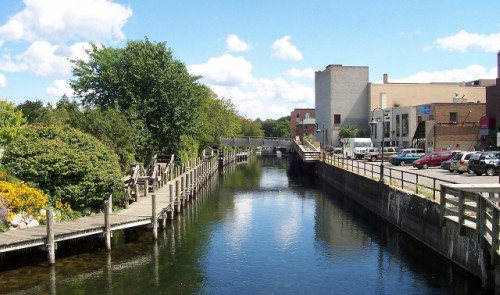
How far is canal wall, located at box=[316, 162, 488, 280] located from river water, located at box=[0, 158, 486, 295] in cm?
48

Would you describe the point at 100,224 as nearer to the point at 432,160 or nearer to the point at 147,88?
the point at 147,88

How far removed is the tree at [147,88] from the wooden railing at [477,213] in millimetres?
26005

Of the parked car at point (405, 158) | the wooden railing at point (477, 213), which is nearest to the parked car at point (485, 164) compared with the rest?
the parked car at point (405, 158)

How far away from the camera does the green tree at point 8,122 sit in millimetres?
56656

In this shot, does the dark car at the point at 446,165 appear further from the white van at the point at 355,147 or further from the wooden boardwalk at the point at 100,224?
the wooden boardwalk at the point at 100,224

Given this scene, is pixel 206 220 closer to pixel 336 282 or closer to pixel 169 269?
pixel 169 269

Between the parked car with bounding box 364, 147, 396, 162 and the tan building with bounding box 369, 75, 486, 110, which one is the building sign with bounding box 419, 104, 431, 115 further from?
the tan building with bounding box 369, 75, 486, 110

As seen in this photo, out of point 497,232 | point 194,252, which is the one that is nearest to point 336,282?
point 497,232

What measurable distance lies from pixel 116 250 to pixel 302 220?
12916 mm

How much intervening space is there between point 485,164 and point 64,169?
29.2 meters

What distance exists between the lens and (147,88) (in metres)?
40.6

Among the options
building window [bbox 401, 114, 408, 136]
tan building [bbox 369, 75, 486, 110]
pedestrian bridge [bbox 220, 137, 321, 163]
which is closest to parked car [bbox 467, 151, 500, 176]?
pedestrian bridge [bbox 220, 137, 321, 163]

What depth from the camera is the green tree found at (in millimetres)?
56656

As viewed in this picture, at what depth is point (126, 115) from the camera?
126 ft
